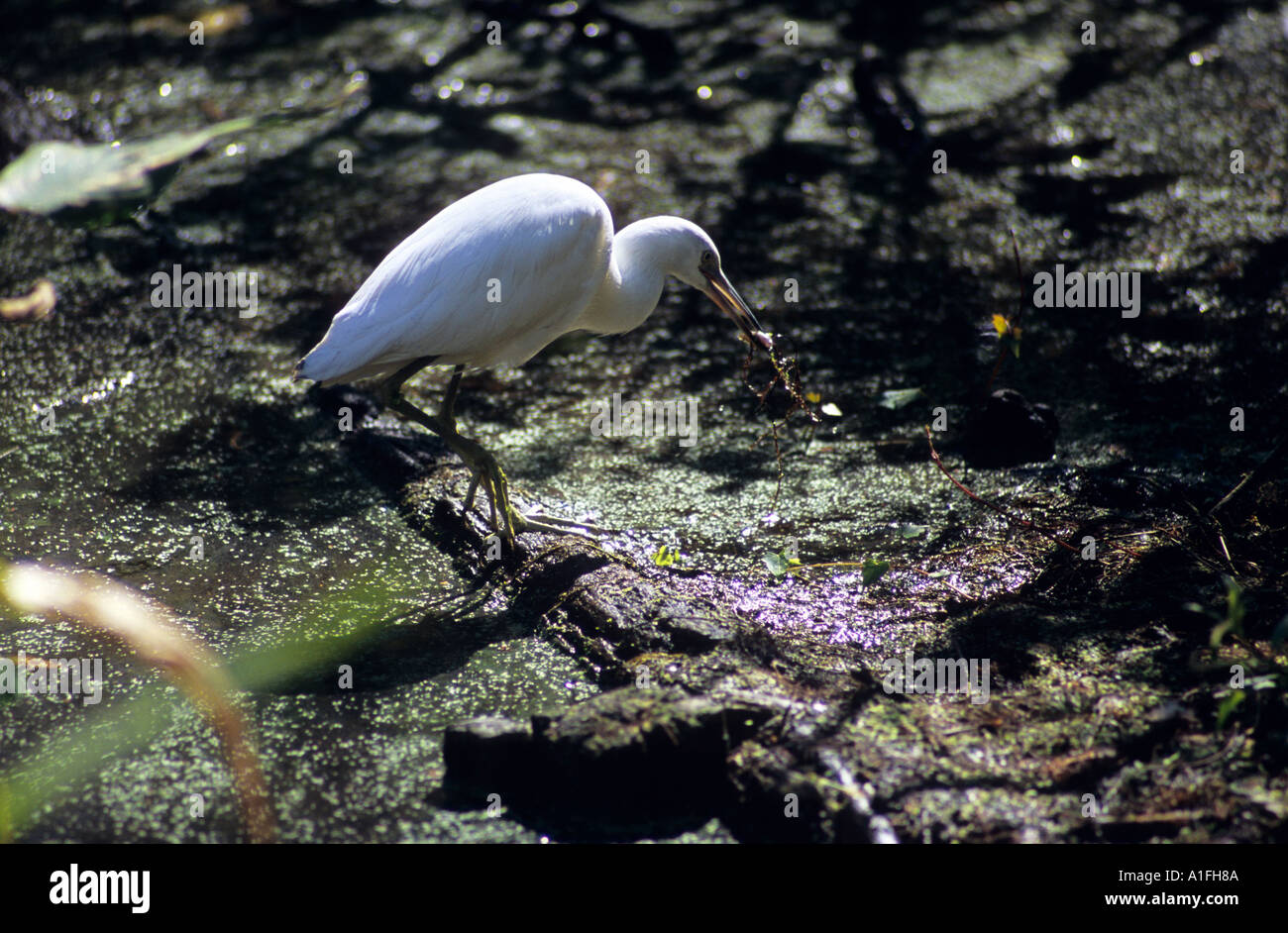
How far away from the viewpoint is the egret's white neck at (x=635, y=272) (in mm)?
4586

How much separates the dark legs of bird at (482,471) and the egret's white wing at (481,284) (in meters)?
0.09

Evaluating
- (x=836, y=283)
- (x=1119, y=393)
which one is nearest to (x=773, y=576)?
(x=1119, y=393)

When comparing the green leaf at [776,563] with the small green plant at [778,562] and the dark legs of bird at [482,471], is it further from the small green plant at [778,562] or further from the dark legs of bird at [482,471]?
the dark legs of bird at [482,471]

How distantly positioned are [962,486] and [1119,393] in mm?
1119

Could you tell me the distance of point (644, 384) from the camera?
523 cm

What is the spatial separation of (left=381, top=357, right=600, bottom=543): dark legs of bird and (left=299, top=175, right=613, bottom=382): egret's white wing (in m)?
0.09

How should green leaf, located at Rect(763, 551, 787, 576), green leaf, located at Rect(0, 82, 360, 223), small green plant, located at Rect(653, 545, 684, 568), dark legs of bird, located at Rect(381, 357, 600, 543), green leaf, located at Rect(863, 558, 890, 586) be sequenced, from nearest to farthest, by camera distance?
green leaf, located at Rect(0, 82, 360, 223), green leaf, located at Rect(863, 558, 890, 586), green leaf, located at Rect(763, 551, 787, 576), small green plant, located at Rect(653, 545, 684, 568), dark legs of bird, located at Rect(381, 357, 600, 543)

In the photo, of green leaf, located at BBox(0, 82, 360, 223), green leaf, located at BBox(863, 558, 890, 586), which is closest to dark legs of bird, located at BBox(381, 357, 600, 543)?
green leaf, located at BBox(863, 558, 890, 586)

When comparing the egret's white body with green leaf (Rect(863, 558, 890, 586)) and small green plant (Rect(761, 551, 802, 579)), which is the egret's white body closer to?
small green plant (Rect(761, 551, 802, 579))

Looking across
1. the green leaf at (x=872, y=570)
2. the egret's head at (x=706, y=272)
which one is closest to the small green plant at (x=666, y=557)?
the green leaf at (x=872, y=570)

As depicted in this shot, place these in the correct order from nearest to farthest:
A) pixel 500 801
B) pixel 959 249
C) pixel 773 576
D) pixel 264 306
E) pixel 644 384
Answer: pixel 500 801 < pixel 773 576 < pixel 644 384 < pixel 264 306 < pixel 959 249

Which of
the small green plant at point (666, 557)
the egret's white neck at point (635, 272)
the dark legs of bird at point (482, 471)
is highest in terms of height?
the egret's white neck at point (635, 272)

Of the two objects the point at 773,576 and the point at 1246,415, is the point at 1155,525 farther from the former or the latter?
the point at 773,576

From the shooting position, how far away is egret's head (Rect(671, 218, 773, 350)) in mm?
4605
